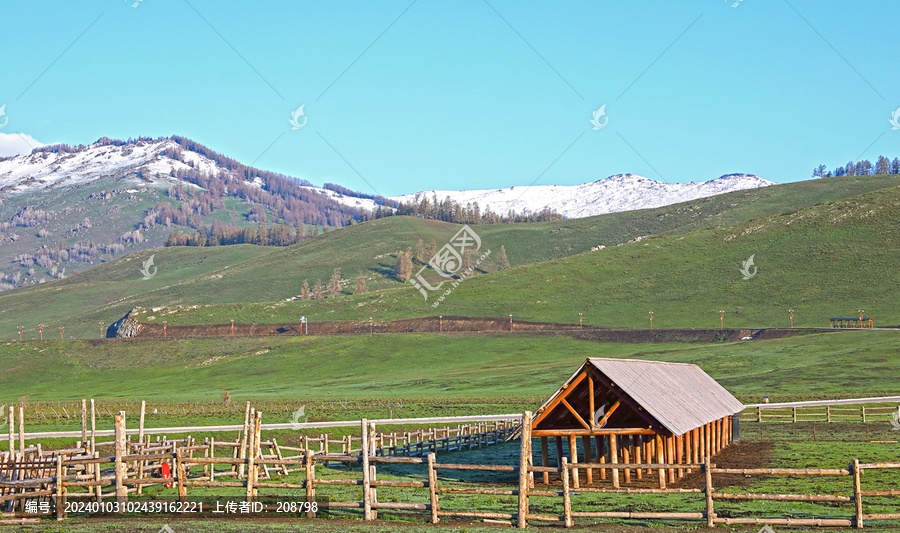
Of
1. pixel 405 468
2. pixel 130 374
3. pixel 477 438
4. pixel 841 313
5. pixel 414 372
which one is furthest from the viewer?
pixel 841 313

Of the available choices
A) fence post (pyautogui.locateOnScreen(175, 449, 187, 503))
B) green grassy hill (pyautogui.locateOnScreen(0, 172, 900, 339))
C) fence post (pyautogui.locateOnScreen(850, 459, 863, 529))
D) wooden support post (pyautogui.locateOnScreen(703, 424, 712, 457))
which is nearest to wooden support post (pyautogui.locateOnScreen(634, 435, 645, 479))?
wooden support post (pyautogui.locateOnScreen(703, 424, 712, 457))

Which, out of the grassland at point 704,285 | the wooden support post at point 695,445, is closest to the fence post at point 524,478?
the wooden support post at point 695,445

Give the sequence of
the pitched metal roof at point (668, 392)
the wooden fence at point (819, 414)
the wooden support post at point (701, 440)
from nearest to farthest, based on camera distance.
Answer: the pitched metal roof at point (668, 392) → the wooden support post at point (701, 440) → the wooden fence at point (819, 414)

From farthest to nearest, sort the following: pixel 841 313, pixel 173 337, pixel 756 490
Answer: pixel 173 337, pixel 841 313, pixel 756 490

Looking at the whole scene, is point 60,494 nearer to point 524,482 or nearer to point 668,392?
point 524,482

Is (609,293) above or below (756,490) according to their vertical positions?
above

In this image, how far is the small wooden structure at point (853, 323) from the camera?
11200 cm

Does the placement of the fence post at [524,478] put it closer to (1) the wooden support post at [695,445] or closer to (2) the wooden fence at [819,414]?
(1) the wooden support post at [695,445]

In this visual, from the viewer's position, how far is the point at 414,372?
104500 mm

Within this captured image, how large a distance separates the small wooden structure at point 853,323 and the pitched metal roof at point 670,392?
251ft

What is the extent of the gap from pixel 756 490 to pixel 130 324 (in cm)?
13603

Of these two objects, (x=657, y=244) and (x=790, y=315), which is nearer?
(x=790, y=315)

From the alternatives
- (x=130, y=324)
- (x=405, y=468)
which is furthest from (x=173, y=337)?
(x=405, y=468)

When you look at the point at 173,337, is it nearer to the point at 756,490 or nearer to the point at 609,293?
the point at 609,293
